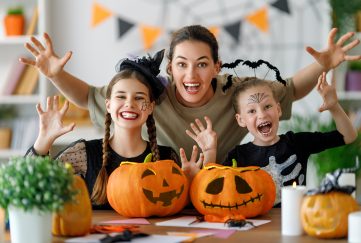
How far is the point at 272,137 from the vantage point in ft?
7.66

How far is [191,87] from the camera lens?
245 cm

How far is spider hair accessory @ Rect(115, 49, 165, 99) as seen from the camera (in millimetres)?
2297

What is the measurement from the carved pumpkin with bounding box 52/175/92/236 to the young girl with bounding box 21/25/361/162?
80cm

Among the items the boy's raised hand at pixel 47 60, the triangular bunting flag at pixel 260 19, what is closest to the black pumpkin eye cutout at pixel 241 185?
the boy's raised hand at pixel 47 60

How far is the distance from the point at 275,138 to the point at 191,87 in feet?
1.15

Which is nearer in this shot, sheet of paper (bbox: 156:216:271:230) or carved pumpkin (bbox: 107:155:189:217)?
sheet of paper (bbox: 156:216:271:230)

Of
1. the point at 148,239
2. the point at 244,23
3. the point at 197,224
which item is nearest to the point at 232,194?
the point at 197,224

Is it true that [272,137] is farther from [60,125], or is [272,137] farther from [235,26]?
[235,26]

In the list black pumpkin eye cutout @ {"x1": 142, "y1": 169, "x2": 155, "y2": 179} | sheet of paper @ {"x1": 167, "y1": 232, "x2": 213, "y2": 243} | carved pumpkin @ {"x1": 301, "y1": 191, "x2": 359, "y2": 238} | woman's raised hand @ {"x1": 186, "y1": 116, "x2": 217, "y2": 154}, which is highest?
woman's raised hand @ {"x1": 186, "y1": 116, "x2": 217, "y2": 154}

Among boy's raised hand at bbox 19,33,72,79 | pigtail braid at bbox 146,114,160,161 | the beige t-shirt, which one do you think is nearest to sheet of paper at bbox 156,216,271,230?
pigtail braid at bbox 146,114,160,161

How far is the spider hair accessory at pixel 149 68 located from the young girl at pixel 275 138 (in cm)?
30

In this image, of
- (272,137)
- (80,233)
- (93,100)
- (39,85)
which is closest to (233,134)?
(272,137)

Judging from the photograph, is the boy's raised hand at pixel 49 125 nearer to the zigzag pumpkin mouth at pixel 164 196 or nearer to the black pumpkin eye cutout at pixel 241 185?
the zigzag pumpkin mouth at pixel 164 196

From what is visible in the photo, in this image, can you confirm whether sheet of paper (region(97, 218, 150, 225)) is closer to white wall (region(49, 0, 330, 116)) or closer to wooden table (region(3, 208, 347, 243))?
wooden table (region(3, 208, 347, 243))
